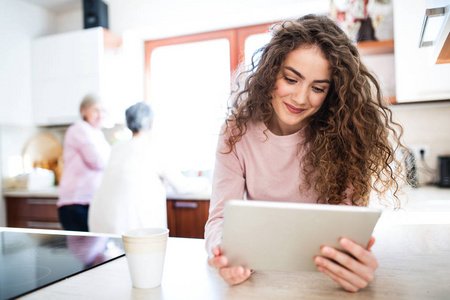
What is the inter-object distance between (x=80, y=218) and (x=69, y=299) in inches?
72.5

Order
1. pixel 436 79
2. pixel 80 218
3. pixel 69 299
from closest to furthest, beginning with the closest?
pixel 69 299, pixel 436 79, pixel 80 218

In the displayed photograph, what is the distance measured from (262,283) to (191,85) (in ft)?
8.49

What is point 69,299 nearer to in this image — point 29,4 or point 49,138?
point 49,138

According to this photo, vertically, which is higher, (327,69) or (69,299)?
(327,69)

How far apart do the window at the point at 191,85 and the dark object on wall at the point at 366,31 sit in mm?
862

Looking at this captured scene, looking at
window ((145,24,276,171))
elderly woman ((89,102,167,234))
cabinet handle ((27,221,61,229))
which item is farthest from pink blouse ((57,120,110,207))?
window ((145,24,276,171))

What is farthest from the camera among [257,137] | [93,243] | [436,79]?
[436,79]

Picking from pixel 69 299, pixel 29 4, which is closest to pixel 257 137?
pixel 69 299

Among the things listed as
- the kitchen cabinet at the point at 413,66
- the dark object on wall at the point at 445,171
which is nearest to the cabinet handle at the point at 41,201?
the kitchen cabinet at the point at 413,66

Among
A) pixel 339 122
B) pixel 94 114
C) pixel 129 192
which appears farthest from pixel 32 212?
pixel 339 122

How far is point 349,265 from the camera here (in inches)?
23.8

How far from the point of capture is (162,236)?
67 cm

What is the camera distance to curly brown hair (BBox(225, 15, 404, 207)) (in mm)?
1010

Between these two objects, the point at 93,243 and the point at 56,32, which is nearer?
the point at 93,243
